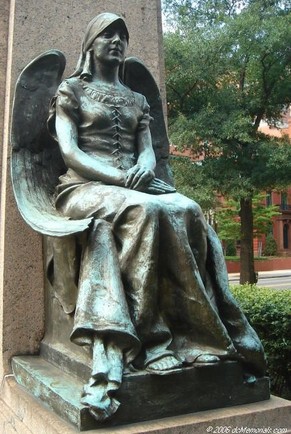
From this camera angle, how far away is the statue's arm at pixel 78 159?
343 centimetres

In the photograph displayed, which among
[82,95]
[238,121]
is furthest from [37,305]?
[238,121]

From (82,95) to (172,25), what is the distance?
17.1 metres

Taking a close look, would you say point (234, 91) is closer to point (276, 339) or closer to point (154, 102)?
point (276, 339)

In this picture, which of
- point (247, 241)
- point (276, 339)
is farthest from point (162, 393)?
point (247, 241)

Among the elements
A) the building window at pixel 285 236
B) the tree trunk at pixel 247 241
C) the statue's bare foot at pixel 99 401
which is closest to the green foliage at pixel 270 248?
the building window at pixel 285 236

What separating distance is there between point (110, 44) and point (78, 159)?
83cm

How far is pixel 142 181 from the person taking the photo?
340 cm

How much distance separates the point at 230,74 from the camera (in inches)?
711

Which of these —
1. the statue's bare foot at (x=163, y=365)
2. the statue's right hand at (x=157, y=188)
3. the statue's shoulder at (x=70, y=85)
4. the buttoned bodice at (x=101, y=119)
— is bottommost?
the statue's bare foot at (x=163, y=365)

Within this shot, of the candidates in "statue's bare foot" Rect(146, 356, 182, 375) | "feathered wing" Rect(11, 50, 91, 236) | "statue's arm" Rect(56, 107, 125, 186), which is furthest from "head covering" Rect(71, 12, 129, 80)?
"statue's bare foot" Rect(146, 356, 182, 375)

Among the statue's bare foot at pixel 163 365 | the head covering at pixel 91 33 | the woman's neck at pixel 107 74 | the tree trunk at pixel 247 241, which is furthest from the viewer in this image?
the tree trunk at pixel 247 241

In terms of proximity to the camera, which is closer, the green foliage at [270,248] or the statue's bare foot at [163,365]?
the statue's bare foot at [163,365]

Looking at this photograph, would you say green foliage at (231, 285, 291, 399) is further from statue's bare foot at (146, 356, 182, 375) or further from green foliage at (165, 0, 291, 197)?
green foliage at (165, 0, 291, 197)

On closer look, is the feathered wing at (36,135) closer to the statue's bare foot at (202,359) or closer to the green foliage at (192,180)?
the statue's bare foot at (202,359)
